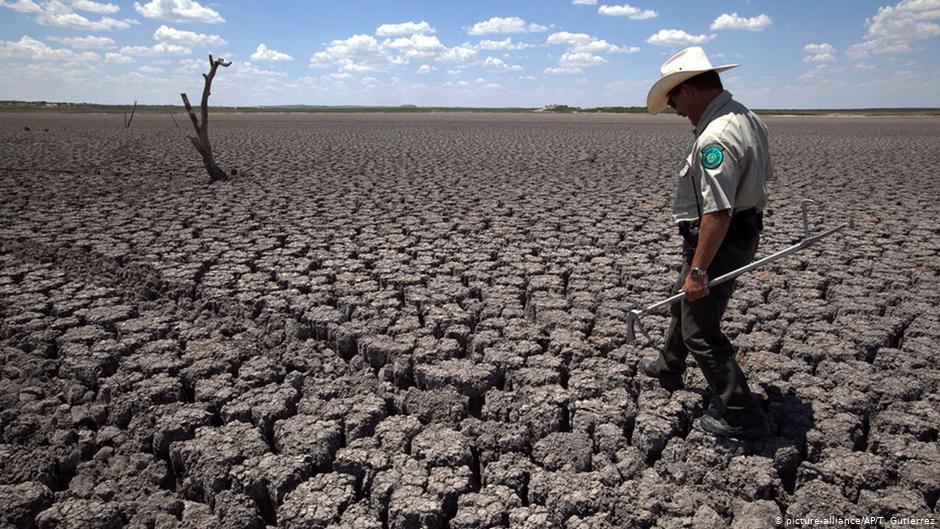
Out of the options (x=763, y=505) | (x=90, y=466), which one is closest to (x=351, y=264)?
(x=90, y=466)

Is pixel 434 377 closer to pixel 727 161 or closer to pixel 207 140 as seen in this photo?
pixel 727 161

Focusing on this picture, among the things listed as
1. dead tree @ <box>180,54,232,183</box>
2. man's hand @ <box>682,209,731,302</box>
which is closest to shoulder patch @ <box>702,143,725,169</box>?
man's hand @ <box>682,209,731,302</box>

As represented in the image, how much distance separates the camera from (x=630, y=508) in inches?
90.8

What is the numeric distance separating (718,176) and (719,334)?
0.73 metres

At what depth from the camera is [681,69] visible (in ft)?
7.84

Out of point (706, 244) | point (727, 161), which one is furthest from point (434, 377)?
point (727, 161)

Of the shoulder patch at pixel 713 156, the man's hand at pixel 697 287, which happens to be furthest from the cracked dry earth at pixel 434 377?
the shoulder patch at pixel 713 156

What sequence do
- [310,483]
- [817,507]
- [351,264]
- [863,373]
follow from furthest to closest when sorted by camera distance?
[351,264]
[863,373]
[310,483]
[817,507]

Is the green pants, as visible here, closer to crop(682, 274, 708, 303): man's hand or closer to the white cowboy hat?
crop(682, 274, 708, 303): man's hand

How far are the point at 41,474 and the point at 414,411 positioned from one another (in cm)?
162

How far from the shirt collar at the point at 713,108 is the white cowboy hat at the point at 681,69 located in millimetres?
102

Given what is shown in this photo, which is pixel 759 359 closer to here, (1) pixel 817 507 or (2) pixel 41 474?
(1) pixel 817 507

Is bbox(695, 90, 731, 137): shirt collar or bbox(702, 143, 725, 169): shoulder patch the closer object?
bbox(702, 143, 725, 169): shoulder patch

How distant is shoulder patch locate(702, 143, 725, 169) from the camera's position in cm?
224
